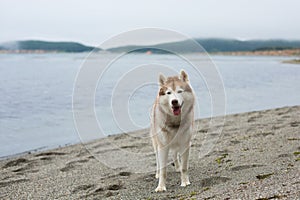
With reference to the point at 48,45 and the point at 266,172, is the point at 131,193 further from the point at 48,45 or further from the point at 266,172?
the point at 48,45

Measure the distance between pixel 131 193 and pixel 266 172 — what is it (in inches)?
95.2

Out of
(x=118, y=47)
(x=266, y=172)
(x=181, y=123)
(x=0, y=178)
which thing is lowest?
(x=0, y=178)

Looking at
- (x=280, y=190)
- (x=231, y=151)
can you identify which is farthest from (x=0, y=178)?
(x=280, y=190)

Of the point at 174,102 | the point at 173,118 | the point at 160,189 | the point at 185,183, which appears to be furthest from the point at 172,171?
the point at 174,102

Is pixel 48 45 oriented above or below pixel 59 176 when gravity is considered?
above

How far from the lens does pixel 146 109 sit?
18.1 meters

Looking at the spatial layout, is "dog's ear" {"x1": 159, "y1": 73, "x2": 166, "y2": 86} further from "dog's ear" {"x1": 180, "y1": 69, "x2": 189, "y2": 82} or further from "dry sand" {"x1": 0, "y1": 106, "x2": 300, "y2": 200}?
"dry sand" {"x1": 0, "y1": 106, "x2": 300, "y2": 200}

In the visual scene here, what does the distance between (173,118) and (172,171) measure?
6.49 feet

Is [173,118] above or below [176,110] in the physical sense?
below

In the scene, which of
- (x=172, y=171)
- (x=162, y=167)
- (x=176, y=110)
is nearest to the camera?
(x=176, y=110)

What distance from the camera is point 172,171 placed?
780 centimetres

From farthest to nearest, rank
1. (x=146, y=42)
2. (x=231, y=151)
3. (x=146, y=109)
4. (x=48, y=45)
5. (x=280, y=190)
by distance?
(x=48, y=45) < (x=146, y=109) < (x=231, y=151) < (x=146, y=42) < (x=280, y=190)

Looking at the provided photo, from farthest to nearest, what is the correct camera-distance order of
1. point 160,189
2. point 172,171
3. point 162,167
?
1. point 172,171
2. point 162,167
3. point 160,189

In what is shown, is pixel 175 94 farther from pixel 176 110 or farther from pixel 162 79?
pixel 162 79
